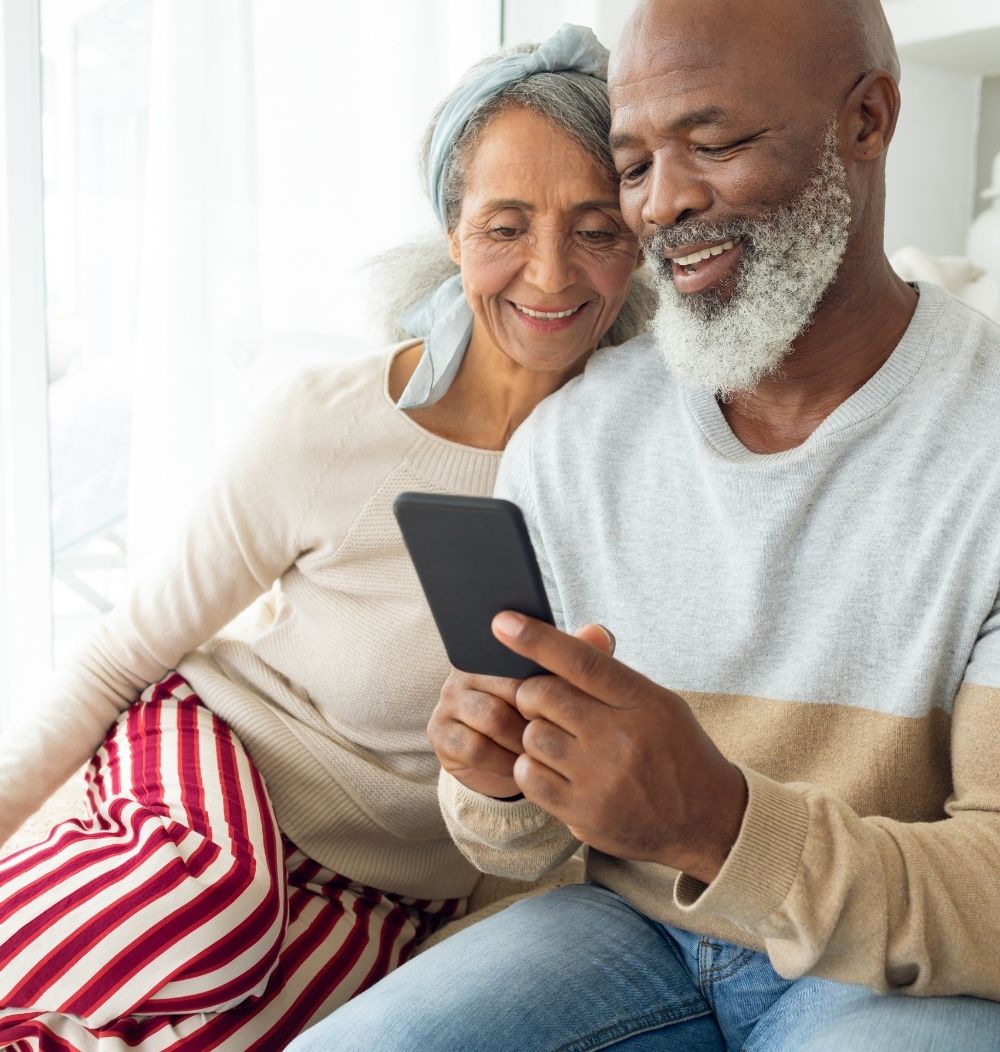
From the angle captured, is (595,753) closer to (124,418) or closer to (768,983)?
(768,983)

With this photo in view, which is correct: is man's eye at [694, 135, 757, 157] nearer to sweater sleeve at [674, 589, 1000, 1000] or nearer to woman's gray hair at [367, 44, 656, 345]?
woman's gray hair at [367, 44, 656, 345]

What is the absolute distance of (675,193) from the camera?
1.18 meters

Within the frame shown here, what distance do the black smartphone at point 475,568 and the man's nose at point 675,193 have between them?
450 millimetres

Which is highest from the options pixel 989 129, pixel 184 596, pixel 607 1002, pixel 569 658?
pixel 989 129

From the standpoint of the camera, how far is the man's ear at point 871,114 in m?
1.17

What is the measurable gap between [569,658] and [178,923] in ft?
1.90

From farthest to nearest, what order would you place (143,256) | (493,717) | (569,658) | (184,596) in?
(143,256)
(184,596)
(493,717)
(569,658)

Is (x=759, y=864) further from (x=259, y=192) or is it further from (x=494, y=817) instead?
(x=259, y=192)

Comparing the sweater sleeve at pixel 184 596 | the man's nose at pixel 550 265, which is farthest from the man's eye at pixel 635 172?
the sweater sleeve at pixel 184 596

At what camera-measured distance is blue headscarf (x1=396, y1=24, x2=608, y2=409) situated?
1359 millimetres

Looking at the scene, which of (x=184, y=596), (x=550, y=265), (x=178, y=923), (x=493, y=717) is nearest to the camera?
(x=493, y=717)

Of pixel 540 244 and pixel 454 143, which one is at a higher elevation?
pixel 454 143

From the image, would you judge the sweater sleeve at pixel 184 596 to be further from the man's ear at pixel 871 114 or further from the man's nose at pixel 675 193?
the man's ear at pixel 871 114

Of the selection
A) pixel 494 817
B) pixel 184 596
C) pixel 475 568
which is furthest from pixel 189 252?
pixel 475 568
